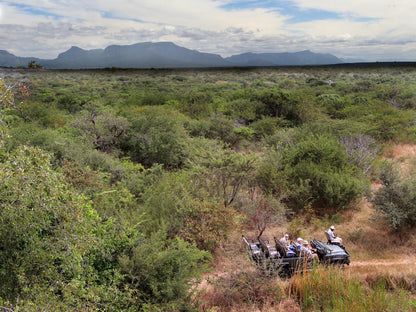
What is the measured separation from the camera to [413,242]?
9352 millimetres

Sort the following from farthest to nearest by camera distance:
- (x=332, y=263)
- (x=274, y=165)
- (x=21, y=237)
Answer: (x=274, y=165) < (x=332, y=263) < (x=21, y=237)

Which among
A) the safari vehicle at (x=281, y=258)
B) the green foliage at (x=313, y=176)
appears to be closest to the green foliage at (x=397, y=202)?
the green foliage at (x=313, y=176)

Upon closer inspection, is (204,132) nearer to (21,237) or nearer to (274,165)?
(274,165)

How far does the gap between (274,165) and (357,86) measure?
38630mm

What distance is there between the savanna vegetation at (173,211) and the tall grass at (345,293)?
1.1 inches

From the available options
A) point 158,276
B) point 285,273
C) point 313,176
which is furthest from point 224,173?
point 158,276

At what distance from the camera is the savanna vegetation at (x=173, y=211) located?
455cm

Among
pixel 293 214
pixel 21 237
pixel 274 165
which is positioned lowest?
pixel 293 214

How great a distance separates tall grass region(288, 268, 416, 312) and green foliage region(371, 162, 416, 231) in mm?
2777

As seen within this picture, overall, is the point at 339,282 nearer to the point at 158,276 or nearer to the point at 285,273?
the point at 285,273

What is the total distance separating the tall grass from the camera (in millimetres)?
5980

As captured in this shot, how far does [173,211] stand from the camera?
9.42m

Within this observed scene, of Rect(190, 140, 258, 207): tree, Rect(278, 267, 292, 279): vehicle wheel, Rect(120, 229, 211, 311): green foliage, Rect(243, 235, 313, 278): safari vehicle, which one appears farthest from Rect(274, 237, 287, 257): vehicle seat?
Rect(190, 140, 258, 207): tree

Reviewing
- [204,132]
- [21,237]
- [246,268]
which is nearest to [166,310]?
[246,268]
